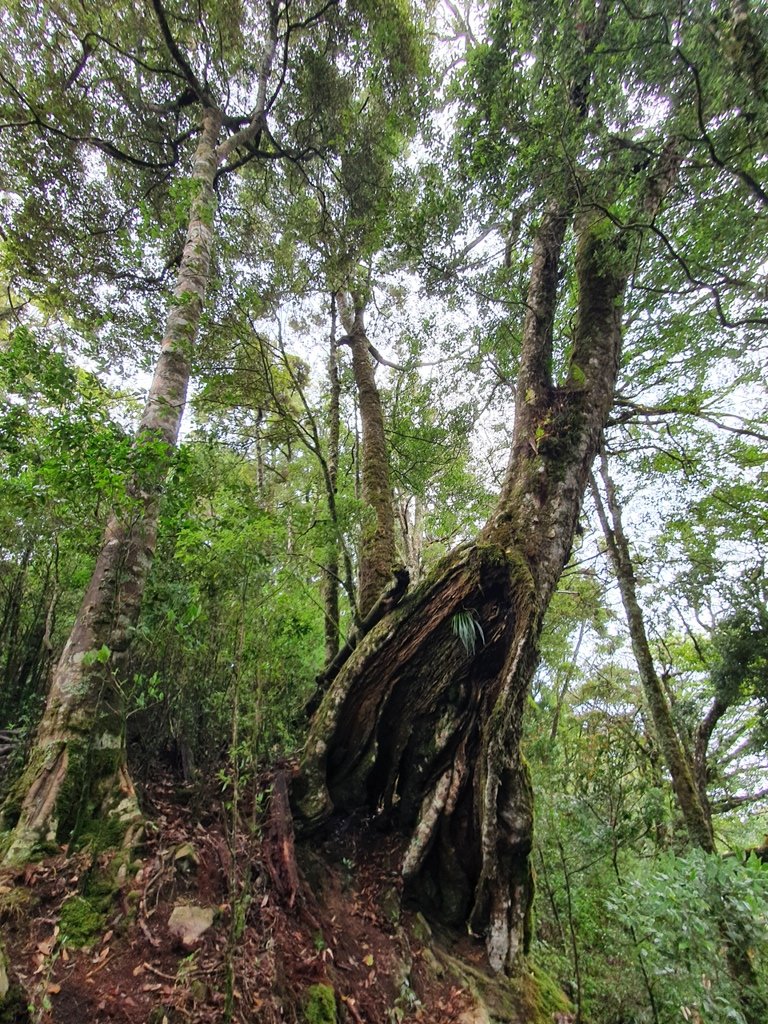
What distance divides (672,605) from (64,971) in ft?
36.2

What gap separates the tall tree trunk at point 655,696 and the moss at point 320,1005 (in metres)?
6.61

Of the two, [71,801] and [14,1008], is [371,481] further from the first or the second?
[14,1008]

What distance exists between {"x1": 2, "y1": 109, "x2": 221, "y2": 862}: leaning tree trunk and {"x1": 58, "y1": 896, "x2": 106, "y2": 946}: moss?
436mm

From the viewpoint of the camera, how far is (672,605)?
975cm

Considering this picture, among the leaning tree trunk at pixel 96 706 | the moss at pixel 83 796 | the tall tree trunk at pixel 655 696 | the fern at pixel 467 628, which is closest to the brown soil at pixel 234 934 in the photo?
the moss at pixel 83 796

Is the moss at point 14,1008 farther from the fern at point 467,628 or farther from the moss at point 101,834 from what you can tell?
the fern at point 467,628

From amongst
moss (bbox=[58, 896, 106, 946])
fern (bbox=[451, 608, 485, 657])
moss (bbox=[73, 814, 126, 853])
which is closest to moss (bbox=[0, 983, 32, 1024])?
moss (bbox=[58, 896, 106, 946])

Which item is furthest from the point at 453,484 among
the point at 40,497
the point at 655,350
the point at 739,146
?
the point at 40,497

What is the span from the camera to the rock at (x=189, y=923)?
2.43m

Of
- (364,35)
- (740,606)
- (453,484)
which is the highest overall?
(364,35)

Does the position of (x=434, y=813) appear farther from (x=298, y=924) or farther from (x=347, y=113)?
(x=347, y=113)

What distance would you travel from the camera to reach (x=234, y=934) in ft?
6.39

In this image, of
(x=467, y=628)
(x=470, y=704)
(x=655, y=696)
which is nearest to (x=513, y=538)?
(x=467, y=628)

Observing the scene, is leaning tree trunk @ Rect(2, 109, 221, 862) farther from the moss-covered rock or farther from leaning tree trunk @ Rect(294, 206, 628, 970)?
leaning tree trunk @ Rect(294, 206, 628, 970)
